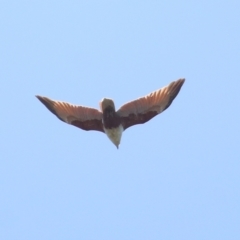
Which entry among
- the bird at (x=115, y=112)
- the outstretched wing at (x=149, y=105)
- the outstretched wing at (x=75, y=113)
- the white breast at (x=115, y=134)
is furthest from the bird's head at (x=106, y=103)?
the white breast at (x=115, y=134)

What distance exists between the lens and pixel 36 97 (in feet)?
106

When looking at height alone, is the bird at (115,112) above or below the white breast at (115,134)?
above

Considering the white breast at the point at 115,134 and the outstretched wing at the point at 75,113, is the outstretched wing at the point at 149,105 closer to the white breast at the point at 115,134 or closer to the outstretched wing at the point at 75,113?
the white breast at the point at 115,134

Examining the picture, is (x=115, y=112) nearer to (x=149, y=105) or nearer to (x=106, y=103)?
(x=106, y=103)

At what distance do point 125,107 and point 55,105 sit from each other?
6.71 ft

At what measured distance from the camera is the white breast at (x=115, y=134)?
1280 inches

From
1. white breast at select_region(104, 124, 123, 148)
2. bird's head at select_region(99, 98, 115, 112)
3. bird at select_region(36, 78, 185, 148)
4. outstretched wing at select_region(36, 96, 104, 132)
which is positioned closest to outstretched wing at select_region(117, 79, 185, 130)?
bird at select_region(36, 78, 185, 148)

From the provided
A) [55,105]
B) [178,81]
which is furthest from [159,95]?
Result: [55,105]

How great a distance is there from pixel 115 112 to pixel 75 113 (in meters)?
1.29

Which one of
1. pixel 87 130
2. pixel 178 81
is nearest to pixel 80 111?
pixel 87 130

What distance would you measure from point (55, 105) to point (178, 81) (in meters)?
3.57

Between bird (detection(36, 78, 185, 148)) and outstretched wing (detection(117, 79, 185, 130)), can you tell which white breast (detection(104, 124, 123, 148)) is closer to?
bird (detection(36, 78, 185, 148))

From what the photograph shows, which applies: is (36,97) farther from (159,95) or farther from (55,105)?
(159,95)

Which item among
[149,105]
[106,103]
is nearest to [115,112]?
[106,103]
